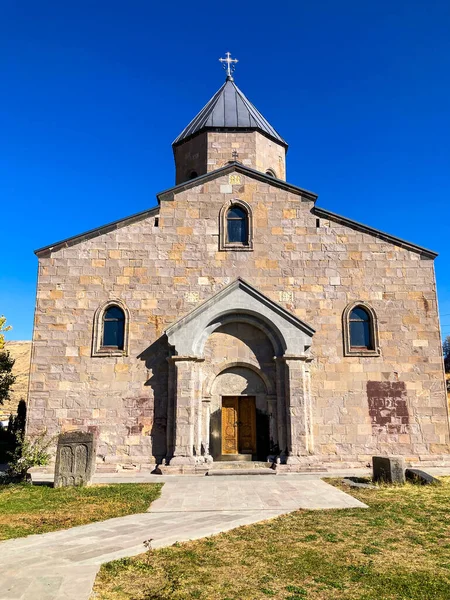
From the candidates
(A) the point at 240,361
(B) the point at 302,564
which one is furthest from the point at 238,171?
(B) the point at 302,564

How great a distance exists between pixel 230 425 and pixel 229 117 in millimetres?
12935

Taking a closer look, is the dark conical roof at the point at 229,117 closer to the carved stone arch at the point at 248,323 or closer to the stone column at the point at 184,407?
the carved stone arch at the point at 248,323

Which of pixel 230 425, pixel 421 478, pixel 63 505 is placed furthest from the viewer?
pixel 230 425

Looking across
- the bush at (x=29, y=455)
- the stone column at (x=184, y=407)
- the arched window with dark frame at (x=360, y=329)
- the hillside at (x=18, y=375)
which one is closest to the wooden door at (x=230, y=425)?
the stone column at (x=184, y=407)

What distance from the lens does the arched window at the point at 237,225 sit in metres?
15.4

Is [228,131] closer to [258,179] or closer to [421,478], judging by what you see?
[258,179]

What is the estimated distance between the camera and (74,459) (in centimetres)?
1098

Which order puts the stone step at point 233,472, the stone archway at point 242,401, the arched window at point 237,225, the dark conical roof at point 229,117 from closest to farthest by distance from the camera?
the stone step at point 233,472 → the stone archway at point 242,401 → the arched window at point 237,225 → the dark conical roof at point 229,117

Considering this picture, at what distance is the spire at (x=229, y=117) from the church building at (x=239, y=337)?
4775mm

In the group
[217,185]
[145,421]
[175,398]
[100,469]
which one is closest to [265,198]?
[217,185]

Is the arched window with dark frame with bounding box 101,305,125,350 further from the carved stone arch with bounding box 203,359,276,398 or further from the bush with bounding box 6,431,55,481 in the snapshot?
the bush with bounding box 6,431,55,481

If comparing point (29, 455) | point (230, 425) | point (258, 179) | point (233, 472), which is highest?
point (258, 179)

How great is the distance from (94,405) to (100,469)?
181 centimetres

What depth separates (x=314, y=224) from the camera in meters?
15.5
